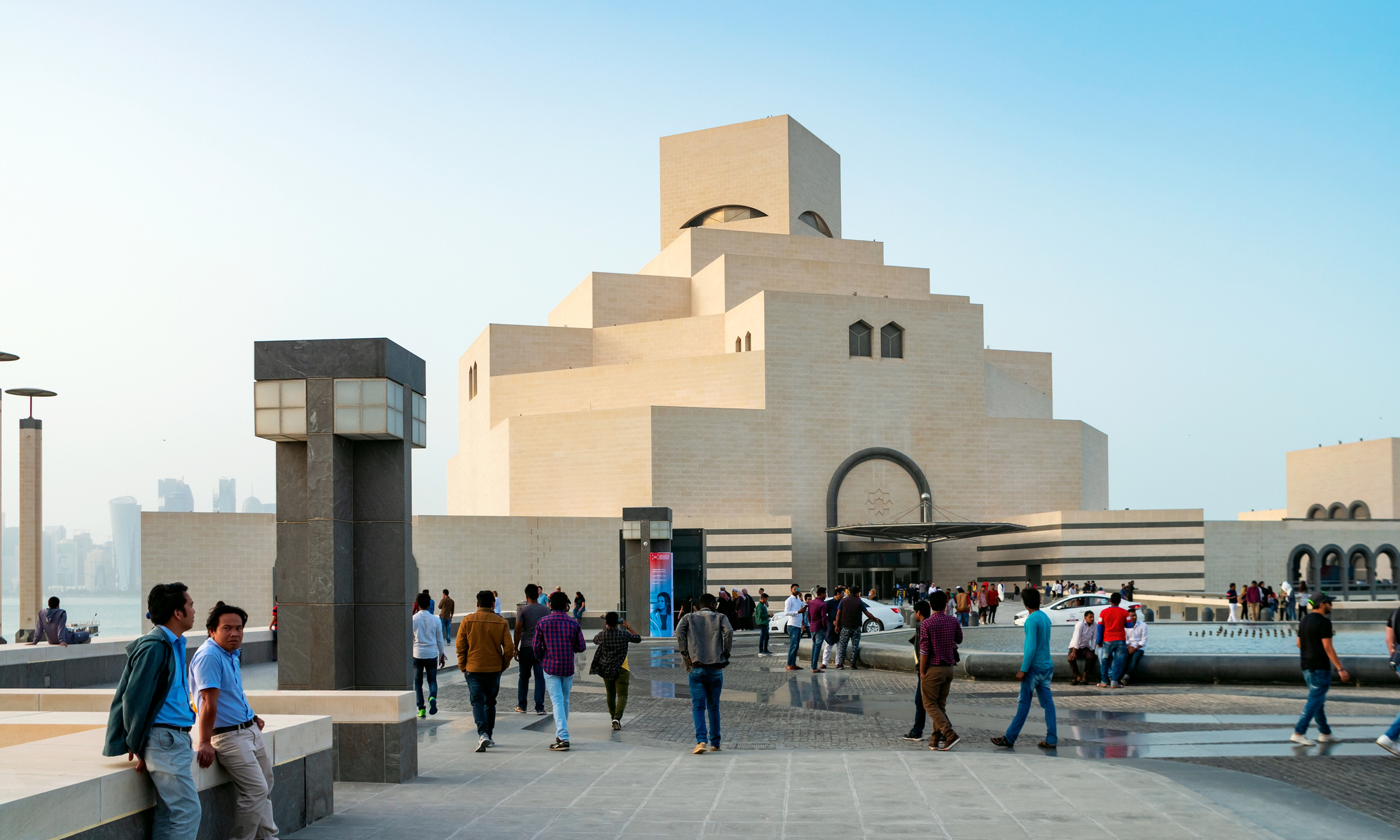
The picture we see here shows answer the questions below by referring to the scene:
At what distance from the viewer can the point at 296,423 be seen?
1139 centimetres

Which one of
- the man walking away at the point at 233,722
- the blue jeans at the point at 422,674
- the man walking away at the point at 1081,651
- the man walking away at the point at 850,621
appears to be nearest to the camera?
the man walking away at the point at 233,722

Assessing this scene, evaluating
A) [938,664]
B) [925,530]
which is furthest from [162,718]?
[925,530]

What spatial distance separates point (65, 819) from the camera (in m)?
5.14

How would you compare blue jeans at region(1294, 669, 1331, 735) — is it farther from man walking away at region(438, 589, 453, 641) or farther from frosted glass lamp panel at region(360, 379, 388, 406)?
man walking away at region(438, 589, 453, 641)

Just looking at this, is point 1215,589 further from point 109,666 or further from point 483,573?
point 109,666

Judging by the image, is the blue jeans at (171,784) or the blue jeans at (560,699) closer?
the blue jeans at (171,784)

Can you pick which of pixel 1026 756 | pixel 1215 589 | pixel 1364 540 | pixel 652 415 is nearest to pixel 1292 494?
pixel 1364 540

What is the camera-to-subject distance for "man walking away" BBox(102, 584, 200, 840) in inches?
221

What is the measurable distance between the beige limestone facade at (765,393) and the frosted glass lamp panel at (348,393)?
107 feet

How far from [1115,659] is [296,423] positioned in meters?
11.9

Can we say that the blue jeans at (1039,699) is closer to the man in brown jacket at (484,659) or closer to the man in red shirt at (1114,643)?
the man in brown jacket at (484,659)

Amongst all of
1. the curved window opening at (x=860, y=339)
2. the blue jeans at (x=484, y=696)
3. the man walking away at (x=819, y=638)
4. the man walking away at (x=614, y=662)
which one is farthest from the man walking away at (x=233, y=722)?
the curved window opening at (x=860, y=339)

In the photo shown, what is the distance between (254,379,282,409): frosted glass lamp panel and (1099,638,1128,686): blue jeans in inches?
470

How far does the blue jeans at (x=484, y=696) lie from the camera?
35.8 ft
